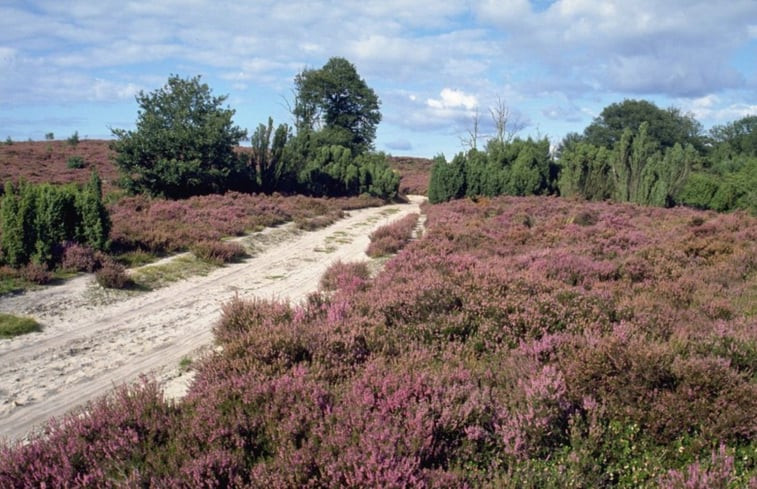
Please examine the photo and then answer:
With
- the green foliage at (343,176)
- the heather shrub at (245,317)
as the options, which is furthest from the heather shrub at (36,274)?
the green foliage at (343,176)

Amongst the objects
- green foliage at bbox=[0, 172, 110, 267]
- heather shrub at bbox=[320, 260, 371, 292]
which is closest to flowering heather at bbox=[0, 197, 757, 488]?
heather shrub at bbox=[320, 260, 371, 292]

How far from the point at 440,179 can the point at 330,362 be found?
2708 cm

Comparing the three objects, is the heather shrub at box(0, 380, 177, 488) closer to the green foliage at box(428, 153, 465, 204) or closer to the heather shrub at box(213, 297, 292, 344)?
the heather shrub at box(213, 297, 292, 344)

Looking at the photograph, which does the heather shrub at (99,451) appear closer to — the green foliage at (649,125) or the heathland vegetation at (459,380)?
the heathland vegetation at (459,380)

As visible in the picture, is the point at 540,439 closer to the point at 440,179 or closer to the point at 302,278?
the point at 302,278

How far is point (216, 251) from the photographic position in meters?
13.1

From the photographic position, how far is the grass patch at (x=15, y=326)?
741 cm

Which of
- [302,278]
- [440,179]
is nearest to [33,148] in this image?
[440,179]

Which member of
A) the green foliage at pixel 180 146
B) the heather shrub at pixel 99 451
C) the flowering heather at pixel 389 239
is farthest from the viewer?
the green foliage at pixel 180 146

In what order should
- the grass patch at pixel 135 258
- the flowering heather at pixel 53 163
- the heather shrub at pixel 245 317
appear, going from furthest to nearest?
the flowering heather at pixel 53 163 < the grass patch at pixel 135 258 < the heather shrub at pixel 245 317

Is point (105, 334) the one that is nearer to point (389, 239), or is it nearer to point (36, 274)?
point (36, 274)

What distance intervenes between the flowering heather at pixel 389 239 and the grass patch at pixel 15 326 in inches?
323

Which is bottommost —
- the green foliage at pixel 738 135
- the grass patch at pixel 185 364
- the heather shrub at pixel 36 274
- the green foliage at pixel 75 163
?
the grass patch at pixel 185 364

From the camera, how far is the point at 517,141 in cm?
3378
